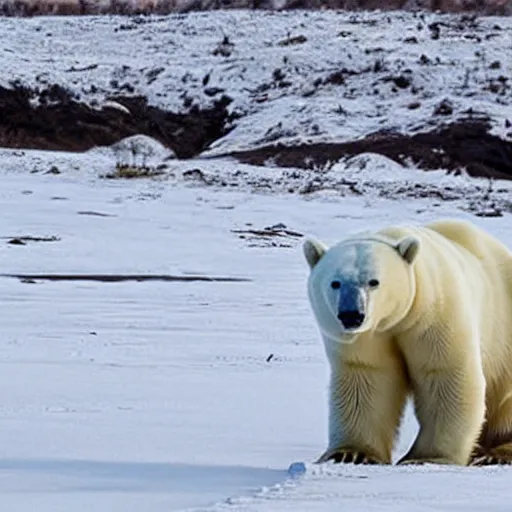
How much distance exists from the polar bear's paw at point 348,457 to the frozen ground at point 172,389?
5.4 inches

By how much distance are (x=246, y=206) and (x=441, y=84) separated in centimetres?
1254

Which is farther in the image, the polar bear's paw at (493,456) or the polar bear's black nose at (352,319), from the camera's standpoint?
the polar bear's paw at (493,456)

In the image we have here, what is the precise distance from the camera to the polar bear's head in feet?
13.7

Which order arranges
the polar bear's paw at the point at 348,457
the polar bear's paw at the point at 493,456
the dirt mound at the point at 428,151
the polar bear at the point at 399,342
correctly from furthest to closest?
the dirt mound at the point at 428,151, the polar bear's paw at the point at 493,456, the polar bear's paw at the point at 348,457, the polar bear at the point at 399,342

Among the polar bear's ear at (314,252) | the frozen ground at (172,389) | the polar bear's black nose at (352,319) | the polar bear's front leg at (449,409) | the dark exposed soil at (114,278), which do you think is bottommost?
the dark exposed soil at (114,278)

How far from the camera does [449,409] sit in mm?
4504

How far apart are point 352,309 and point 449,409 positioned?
0.60 m

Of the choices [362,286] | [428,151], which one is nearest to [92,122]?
[428,151]

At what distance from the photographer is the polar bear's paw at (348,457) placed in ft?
15.0

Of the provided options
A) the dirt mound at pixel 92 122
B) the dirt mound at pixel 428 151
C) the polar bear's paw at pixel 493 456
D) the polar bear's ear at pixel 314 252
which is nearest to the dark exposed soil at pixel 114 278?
the polar bear's paw at pixel 493 456

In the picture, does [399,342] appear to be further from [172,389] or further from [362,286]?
[172,389]

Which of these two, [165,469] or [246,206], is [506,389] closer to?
[165,469]

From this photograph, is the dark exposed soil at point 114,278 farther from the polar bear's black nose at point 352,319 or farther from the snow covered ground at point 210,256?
the polar bear's black nose at point 352,319

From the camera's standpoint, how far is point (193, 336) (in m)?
8.70
